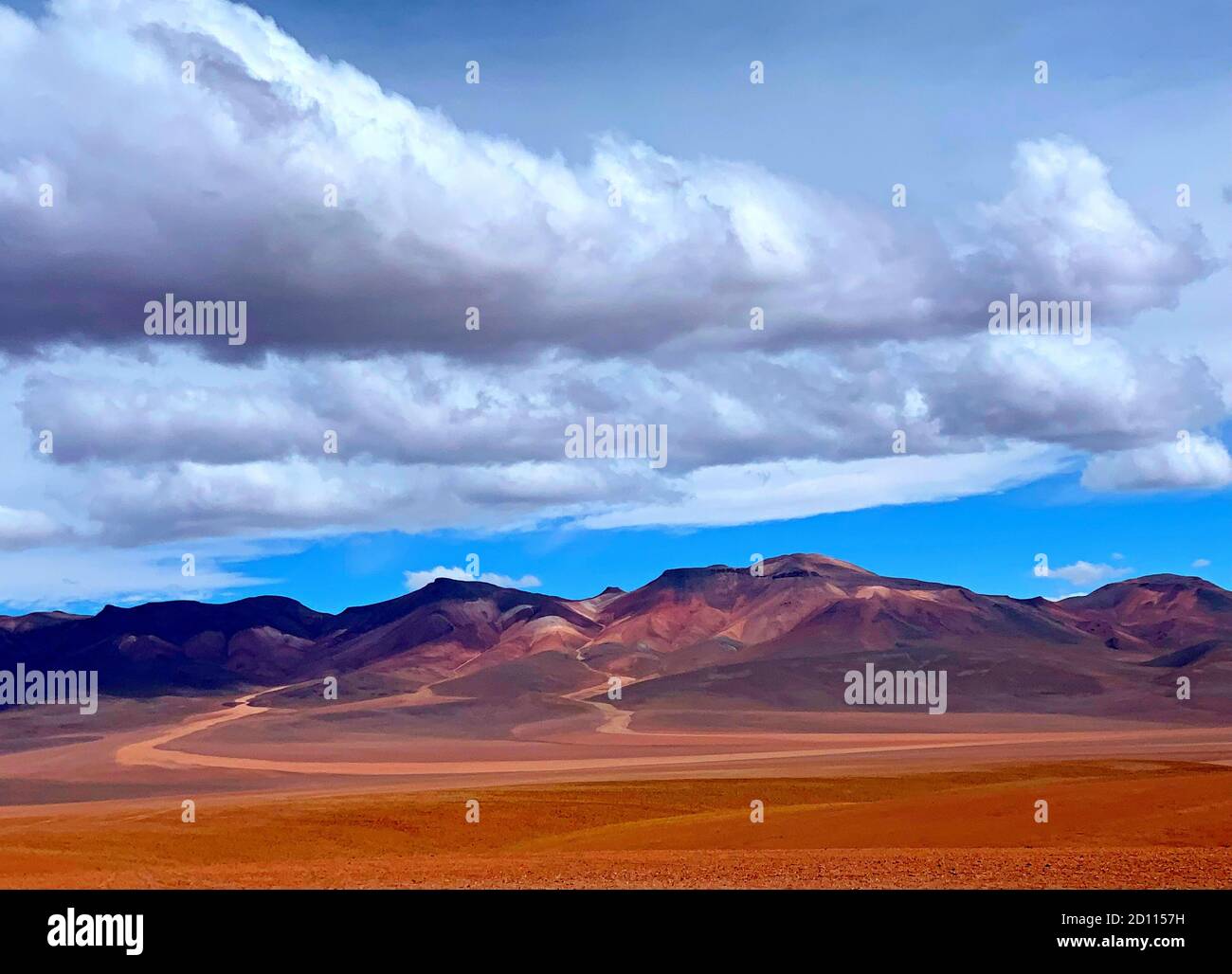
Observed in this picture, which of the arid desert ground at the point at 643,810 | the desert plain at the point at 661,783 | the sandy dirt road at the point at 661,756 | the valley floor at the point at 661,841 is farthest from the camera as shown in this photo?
the sandy dirt road at the point at 661,756

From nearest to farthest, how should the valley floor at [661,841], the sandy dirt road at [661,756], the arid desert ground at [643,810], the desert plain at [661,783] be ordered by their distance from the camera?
the valley floor at [661,841] < the arid desert ground at [643,810] < the desert plain at [661,783] < the sandy dirt road at [661,756]

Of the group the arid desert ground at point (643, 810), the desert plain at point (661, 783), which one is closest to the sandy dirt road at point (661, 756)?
the arid desert ground at point (643, 810)

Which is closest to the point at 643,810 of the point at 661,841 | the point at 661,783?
the point at 661,783

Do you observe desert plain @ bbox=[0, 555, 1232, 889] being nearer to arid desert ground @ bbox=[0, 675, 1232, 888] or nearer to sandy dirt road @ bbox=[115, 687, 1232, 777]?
arid desert ground @ bbox=[0, 675, 1232, 888]

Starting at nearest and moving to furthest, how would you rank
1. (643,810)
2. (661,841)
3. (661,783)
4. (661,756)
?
(661,841), (643,810), (661,783), (661,756)

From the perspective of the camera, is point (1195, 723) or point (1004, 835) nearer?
point (1004, 835)

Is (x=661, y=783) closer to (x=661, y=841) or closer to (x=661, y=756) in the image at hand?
(x=661, y=756)

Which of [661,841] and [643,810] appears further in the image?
[643,810]

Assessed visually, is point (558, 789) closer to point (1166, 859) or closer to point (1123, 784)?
point (1123, 784)

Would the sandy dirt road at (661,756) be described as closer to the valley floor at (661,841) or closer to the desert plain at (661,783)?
the desert plain at (661,783)

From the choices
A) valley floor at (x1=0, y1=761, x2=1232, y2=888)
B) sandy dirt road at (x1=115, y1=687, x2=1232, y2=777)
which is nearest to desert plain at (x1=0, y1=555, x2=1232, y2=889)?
valley floor at (x1=0, y1=761, x2=1232, y2=888)
